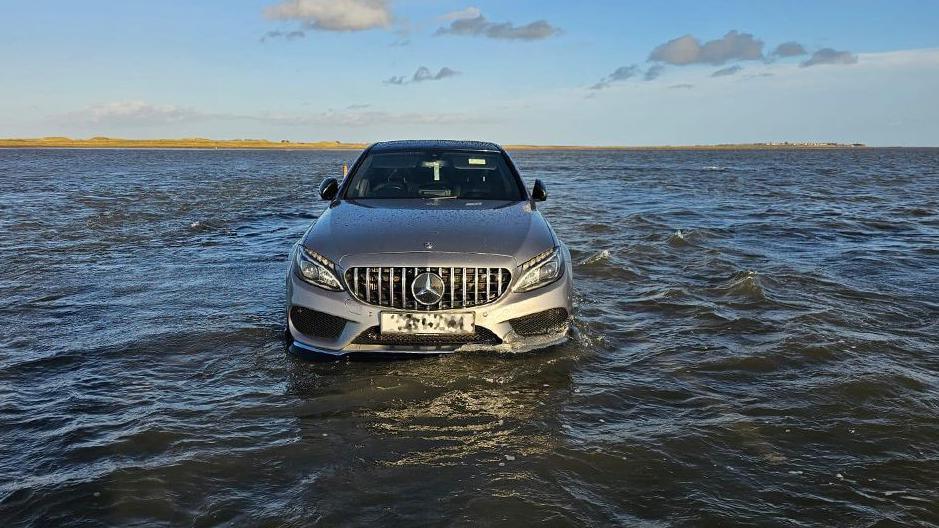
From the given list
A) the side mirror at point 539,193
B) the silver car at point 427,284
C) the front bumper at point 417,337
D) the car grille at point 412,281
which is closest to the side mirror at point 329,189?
the silver car at point 427,284

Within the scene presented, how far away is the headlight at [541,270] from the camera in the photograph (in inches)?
163

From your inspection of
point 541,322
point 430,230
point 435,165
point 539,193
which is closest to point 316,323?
point 430,230

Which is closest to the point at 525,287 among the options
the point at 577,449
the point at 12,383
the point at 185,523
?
the point at 577,449

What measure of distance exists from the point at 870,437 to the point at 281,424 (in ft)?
9.80

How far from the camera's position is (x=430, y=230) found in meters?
4.32

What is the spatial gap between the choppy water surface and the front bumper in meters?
0.25

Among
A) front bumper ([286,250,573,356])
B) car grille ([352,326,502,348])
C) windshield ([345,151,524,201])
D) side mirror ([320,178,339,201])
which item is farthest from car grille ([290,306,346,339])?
side mirror ([320,178,339,201])

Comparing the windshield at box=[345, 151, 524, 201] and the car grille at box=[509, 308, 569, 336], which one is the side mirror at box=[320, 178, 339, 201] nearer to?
the windshield at box=[345, 151, 524, 201]

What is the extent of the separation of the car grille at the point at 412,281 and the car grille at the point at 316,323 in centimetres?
21

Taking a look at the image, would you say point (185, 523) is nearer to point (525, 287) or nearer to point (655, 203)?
point (525, 287)

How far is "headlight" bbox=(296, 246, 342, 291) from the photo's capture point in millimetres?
4078

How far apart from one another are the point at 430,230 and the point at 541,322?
915mm

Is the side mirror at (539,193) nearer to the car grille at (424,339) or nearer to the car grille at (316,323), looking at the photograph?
the car grille at (424,339)

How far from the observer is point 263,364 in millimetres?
4469
